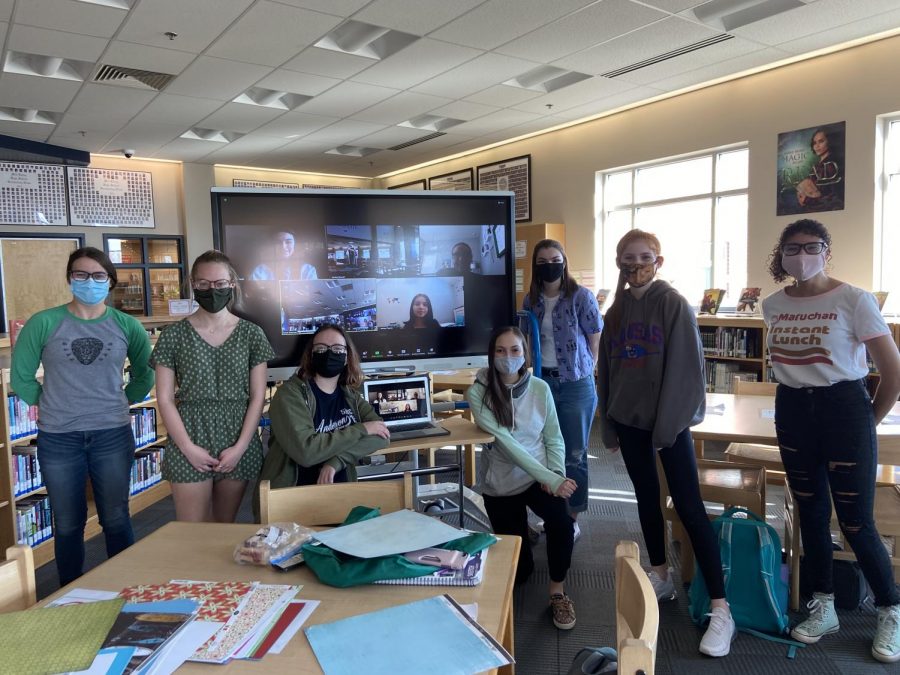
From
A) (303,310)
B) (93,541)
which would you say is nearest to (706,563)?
(303,310)

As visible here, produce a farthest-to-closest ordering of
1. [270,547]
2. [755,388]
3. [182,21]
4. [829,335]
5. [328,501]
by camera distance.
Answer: [182,21]
[755,388]
[829,335]
[328,501]
[270,547]

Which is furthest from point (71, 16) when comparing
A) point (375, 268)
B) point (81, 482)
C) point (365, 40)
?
point (81, 482)

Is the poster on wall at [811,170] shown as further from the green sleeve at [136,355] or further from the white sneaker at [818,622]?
the green sleeve at [136,355]

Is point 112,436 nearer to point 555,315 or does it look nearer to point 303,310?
point 303,310

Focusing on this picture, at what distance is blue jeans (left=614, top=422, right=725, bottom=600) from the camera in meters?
2.28

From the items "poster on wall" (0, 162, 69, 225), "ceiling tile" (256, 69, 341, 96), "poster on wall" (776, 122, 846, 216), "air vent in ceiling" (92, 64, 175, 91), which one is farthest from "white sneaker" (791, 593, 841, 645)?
"poster on wall" (0, 162, 69, 225)

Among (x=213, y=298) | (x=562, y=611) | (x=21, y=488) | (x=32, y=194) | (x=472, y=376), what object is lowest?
(x=562, y=611)

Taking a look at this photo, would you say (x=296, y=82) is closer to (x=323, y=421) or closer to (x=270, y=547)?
(x=323, y=421)

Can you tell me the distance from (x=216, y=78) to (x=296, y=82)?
670 mm

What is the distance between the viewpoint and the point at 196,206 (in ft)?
30.2

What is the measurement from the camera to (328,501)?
1.79 meters

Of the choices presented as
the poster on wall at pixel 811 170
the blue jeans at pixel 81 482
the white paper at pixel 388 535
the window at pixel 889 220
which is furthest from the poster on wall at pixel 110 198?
the window at pixel 889 220

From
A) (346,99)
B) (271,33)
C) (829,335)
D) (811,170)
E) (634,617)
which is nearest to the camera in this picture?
(634,617)

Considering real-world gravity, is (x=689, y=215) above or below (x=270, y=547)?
above
